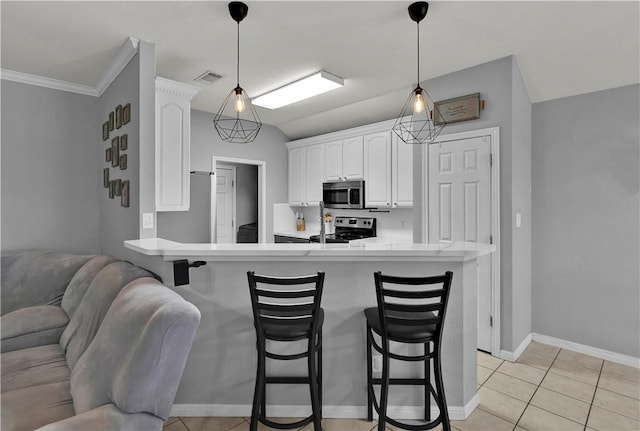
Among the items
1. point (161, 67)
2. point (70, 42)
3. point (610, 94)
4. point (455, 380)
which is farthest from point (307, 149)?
point (455, 380)

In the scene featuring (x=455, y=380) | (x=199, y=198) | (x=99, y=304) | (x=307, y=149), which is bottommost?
(x=455, y=380)

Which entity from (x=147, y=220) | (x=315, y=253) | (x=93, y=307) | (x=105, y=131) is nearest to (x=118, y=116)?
(x=105, y=131)

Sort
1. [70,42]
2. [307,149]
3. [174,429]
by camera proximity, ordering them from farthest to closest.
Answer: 1. [307,149]
2. [70,42]
3. [174,429]

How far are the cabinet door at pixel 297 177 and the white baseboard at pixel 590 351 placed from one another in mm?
3486

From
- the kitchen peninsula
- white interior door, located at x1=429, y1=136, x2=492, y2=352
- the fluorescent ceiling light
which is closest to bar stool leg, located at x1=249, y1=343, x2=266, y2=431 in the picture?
the kitchen peninsula

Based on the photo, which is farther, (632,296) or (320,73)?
(320,73)

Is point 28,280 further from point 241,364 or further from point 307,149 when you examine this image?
point 307,149

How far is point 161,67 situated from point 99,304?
83.5 inches

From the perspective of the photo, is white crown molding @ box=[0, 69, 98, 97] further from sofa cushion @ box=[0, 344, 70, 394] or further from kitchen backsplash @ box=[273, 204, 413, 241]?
kitchen backsplash @ box=[273, 204, 413, 241]

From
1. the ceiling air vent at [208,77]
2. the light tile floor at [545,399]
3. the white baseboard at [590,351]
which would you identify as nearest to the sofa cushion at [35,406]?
the light tile floor at [545,399]

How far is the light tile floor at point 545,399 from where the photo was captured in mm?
2111

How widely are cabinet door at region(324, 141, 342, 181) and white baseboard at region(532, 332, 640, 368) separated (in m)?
3.01

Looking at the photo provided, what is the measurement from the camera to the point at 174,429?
205 cm

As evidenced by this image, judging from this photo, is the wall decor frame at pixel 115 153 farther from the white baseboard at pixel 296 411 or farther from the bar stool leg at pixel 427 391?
the bar stool leg at pixel 427 391
